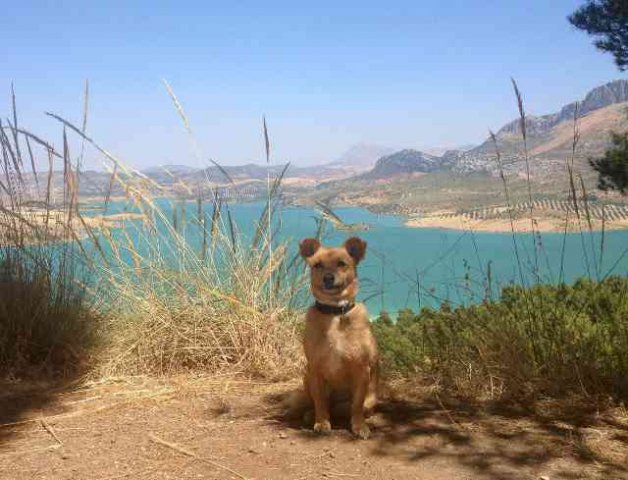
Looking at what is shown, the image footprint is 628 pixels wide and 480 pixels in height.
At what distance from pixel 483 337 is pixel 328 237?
171 cm

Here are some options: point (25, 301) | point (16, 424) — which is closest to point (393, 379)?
point (16, 424)

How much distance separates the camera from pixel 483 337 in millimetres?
3832

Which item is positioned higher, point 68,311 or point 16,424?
point 68,311

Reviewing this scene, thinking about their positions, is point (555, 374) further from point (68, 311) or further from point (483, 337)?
point (68, 311)

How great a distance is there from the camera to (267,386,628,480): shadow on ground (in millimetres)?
2572

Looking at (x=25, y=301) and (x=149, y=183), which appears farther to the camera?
(x=149, y=183)

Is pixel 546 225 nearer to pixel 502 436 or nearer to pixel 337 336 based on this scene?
pixel 502 436

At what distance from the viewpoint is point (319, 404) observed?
3057 mm

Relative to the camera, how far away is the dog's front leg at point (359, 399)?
9.82 ft

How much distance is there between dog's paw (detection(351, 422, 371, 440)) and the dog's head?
0.66 metres

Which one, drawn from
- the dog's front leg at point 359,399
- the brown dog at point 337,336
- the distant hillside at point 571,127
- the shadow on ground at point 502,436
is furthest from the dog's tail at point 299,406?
the distant hillside at point 571,127

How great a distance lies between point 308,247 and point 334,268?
0.79 feet

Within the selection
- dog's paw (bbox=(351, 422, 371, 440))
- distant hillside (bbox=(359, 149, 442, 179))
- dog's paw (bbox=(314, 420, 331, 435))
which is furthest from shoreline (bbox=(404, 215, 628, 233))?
distant hillside (bbox=(359, 149, 442, 179))

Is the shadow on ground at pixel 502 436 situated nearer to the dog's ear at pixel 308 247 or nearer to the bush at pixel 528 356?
the bush at pixel 528 356
